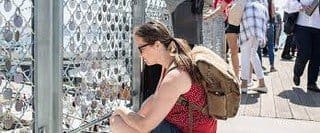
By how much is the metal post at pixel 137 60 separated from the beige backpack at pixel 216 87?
1.58 metres

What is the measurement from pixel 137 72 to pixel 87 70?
111cm

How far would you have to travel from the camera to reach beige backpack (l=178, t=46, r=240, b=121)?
323cm

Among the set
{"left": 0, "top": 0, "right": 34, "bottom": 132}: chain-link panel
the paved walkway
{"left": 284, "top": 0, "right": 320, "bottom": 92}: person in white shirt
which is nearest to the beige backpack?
{"left": 0, "top": 0, "right": 34, "bottom": 132}: chain-link panel

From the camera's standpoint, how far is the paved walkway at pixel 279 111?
18.3ft

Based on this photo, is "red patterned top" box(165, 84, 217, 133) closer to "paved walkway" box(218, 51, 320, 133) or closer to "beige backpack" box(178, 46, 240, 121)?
"beige backpack" box(178, 46, 240, 121)

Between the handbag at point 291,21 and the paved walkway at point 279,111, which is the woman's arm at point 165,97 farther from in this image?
the handbag at point 291,21

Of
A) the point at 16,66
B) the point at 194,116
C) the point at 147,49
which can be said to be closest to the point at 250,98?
the point at 194,116

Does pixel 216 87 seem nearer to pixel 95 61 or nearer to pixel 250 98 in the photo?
pixel 95 61

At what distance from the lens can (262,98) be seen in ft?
23.4

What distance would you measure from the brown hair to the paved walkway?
217 cm

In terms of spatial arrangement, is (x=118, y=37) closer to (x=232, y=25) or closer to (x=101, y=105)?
(x=101, y=105)

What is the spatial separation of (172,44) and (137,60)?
62.7 inches

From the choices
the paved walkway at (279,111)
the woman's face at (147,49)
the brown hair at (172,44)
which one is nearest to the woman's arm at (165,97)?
the brown hair at (172,44)

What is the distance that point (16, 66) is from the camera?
293 centimetres
